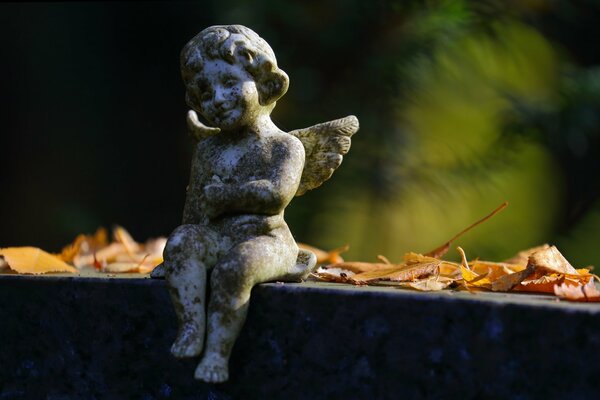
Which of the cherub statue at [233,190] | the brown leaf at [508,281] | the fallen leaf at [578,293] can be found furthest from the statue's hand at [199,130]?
the fallen leaf at [578,293]

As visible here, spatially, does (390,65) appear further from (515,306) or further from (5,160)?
(515,306)

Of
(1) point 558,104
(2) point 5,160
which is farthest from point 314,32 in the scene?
(2) point 5,160

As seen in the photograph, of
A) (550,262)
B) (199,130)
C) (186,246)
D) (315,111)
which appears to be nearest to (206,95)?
(199,130)

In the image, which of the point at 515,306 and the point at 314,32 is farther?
the point at 314,32

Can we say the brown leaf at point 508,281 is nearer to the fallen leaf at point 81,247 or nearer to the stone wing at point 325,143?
the stone wing at point 325,143

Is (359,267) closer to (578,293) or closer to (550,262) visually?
(550,262)

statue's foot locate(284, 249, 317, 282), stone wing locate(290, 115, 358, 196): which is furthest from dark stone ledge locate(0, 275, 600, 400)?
stone wing locate(290, 115, 358, 196)

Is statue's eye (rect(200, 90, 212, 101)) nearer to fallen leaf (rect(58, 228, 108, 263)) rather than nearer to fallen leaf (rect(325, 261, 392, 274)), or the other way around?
fallen leaf (rect(325, 261, 392, 274))
